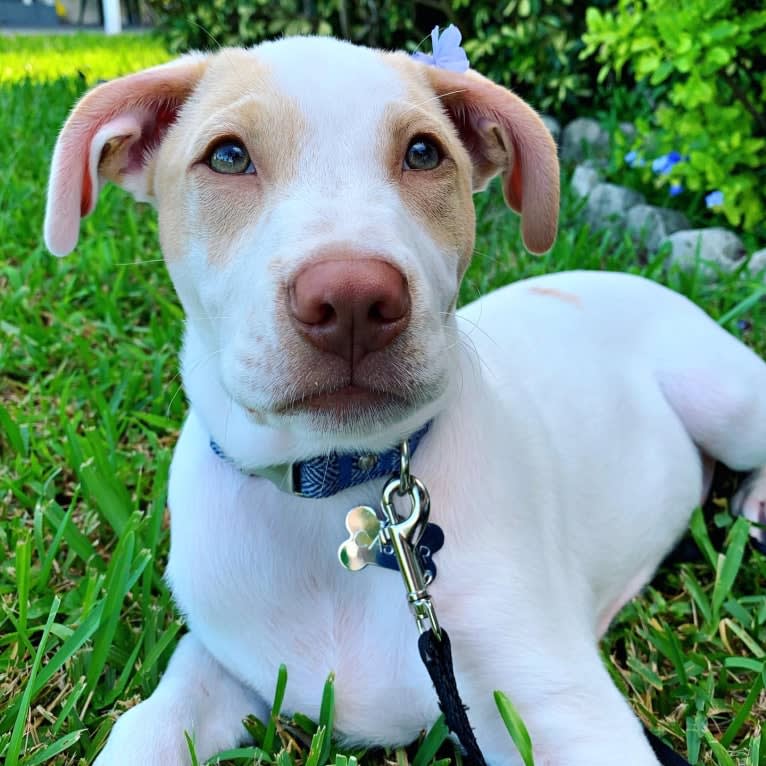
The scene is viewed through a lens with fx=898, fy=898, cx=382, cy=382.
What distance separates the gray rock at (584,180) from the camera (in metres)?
5.85

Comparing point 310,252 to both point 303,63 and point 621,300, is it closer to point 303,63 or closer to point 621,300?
point 303,63

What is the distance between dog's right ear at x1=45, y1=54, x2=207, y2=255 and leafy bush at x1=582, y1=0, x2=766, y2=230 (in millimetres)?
3155

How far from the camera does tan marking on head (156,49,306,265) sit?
1.81 m

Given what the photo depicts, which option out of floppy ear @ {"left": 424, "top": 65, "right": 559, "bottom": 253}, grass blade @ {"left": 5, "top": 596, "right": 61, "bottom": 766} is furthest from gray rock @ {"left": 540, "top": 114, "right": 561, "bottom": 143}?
grass blade @ {"left": 5, "top": 596, "right": 61, "bottom": 766}

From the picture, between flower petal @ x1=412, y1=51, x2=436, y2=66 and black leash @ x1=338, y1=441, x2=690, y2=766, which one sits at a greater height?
flower petal @ x1=412, y1=51, x2=436, y2=66

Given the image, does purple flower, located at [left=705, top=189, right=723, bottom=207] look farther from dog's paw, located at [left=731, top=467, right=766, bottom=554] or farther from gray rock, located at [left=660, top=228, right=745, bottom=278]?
dog's paw, located at [left=731, top=467, right=766, bottom=554]

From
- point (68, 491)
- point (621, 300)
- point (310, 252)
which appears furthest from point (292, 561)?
point (621, 300)

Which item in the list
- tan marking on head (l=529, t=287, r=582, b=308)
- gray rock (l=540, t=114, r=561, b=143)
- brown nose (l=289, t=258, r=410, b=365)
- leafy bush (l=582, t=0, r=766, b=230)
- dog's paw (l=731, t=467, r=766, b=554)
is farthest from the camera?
gray rock (l=540, t=114, r=561, b=143)

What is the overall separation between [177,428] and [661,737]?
1.92 m

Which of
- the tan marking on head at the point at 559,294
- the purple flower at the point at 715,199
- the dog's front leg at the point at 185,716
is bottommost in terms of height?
the purple flower at the point at 715,199

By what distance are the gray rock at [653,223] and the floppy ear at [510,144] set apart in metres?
2.95

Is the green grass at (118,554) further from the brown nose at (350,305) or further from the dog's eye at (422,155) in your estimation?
the dog's eye at (422,155)

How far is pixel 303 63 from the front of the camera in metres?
1.89

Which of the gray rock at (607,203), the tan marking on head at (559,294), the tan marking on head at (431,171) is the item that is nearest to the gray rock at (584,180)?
the gray rock at (607,203)
